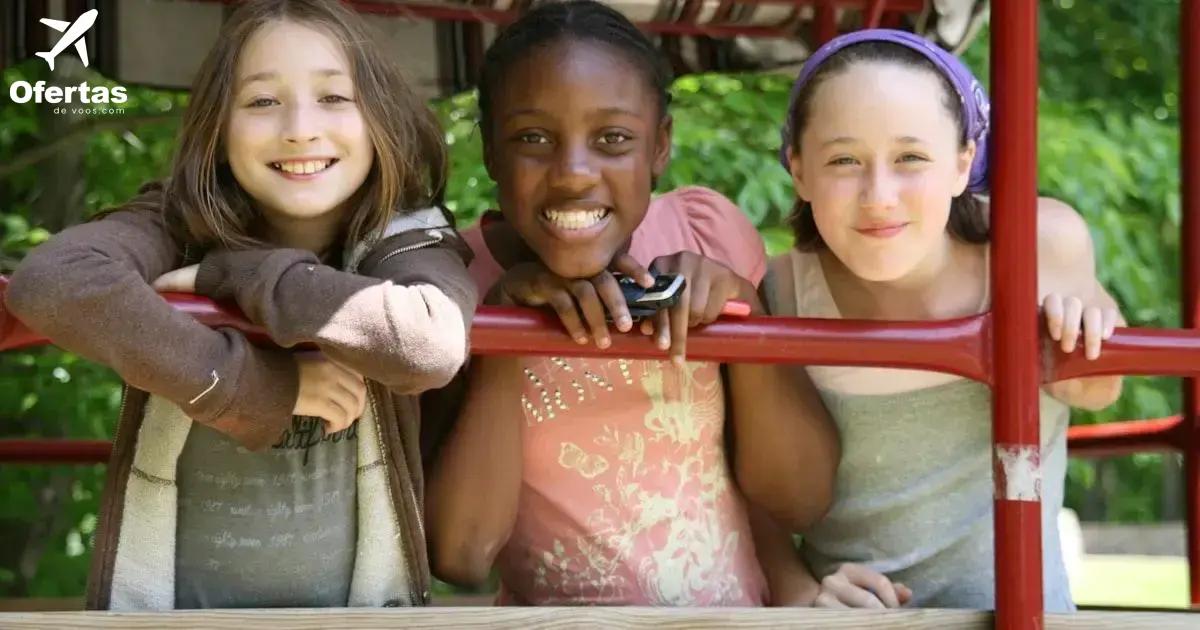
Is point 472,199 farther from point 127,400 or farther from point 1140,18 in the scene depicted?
point 1140,18

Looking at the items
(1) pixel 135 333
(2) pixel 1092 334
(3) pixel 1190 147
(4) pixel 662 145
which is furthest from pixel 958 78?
(1) pixel 135 333

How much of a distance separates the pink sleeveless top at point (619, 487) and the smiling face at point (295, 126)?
0.30 m

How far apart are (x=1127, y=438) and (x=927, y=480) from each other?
727 mm

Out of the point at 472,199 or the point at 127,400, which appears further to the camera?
the point at 472,199

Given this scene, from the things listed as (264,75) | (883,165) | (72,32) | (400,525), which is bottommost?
(400,525)

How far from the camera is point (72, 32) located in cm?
276

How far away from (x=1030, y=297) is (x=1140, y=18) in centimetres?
489

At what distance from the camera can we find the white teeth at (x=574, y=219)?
6.34ft

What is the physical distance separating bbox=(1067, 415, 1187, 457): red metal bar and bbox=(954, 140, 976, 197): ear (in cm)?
77

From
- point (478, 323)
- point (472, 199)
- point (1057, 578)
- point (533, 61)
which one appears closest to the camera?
point (478, 323)

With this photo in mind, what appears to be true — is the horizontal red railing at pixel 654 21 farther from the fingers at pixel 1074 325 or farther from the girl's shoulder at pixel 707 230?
the fingers at pixel 1074 325

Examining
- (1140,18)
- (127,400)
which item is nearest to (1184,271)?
(127,400)

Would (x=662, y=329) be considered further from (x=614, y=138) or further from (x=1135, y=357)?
(x=1135, y=357)

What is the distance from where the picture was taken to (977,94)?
2113 mm
